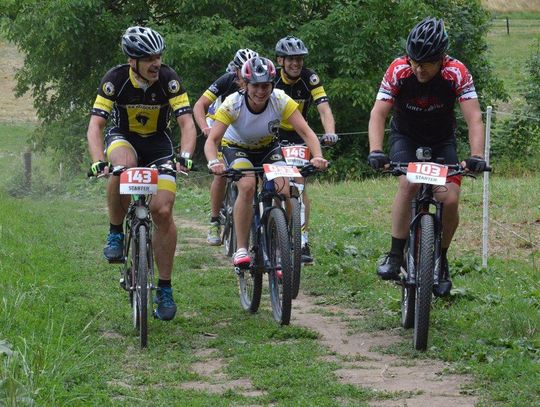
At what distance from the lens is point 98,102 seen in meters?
7.91

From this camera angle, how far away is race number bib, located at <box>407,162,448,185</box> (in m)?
6.88

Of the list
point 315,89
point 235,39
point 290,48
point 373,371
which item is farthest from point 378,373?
point 235,39

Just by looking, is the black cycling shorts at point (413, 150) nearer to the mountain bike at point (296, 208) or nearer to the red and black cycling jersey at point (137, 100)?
the mountain bike at point (296, 208)

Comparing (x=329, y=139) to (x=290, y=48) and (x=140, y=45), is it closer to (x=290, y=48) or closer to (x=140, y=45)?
(x=290, y=48)

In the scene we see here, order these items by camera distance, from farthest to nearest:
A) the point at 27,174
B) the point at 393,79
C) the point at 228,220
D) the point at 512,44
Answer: the point at 512,44 < the point at 27,174 < the point at 228,220 < the point at 393,79

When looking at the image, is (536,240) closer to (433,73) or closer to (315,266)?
(315,266)

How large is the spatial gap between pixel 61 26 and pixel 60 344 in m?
18.6

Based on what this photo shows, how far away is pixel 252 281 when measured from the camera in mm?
8680

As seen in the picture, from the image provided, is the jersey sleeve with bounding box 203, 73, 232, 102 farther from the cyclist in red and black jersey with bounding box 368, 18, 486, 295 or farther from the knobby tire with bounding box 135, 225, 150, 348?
the knobby tire with bounding box 135, 225, 150, 348

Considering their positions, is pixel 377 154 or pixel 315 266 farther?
pixel 315 266

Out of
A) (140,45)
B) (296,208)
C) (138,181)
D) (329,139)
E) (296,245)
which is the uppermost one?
(140,45)

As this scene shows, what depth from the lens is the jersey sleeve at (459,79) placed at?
7.36 m

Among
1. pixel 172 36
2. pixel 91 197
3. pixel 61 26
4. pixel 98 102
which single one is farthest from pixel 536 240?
pixel 61 26

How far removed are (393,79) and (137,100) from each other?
77.4 inches
